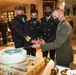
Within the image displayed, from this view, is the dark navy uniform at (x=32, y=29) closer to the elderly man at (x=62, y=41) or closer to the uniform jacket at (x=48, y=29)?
the uniform jacket at (x=48, y=29)

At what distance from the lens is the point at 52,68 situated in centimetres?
167

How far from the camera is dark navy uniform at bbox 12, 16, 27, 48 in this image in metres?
2.80

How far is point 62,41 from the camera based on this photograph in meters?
1.95

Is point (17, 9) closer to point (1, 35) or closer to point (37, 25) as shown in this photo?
point (37, 25)

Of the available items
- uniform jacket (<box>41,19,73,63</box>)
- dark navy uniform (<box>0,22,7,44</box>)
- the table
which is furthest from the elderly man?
dark navy uniform (<box>0,22,7,44</box>)

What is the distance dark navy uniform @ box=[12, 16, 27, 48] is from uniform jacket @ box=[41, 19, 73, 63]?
816 mm

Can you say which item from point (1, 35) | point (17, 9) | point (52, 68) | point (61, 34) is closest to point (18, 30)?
point (17, 9)

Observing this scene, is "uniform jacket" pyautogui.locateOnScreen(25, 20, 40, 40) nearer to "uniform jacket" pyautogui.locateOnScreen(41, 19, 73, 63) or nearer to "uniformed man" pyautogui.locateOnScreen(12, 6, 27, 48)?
"uniformed man" pyautogui.locateOnScreen(12, 6, 27, 48)

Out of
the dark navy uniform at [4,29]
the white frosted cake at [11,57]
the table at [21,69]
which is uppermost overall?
the white frosted cake at [11,57]

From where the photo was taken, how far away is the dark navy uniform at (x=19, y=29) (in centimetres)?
280

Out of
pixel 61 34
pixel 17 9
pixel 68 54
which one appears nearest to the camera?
pixel 61 34

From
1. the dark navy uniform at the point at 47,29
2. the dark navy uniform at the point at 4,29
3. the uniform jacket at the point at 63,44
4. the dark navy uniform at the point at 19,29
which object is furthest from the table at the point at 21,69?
the dark navy uniform at the point at 4,29

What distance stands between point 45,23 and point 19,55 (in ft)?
5.73

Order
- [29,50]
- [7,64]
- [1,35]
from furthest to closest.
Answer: [1,35]
[29,50]
[7,64]
